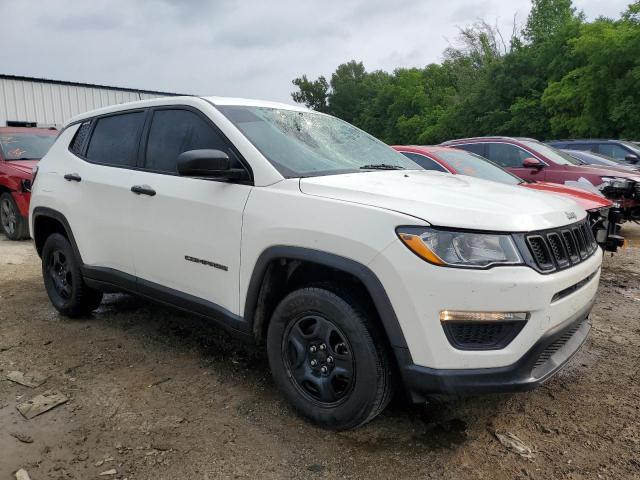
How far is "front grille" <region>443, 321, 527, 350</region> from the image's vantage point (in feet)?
7.16

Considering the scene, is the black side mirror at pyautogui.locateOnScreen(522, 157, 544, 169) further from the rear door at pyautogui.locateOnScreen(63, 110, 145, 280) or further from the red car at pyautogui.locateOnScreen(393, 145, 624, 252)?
the rear door at pyautogui.locateOnScreen(63, 110, 145, 280)

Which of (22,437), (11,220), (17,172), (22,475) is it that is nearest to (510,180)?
(22,437)

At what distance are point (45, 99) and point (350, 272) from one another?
71.5ft

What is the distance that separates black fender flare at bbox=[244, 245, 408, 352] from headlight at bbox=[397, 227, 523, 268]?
239 mm

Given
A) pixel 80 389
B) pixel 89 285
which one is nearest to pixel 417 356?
pixel 80 389

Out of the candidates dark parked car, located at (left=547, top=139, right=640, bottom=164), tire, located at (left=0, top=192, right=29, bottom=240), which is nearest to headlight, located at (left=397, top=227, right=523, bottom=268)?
tire, located at (left=0, top=192, right=29, bottom=240)

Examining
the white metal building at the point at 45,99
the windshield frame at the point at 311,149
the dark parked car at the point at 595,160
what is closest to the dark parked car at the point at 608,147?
the dark parked car at the point at 595,160

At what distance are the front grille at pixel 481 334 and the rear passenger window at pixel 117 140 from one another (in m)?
2.52

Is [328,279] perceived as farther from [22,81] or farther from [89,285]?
[22,81]

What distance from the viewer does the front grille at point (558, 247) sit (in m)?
2.27

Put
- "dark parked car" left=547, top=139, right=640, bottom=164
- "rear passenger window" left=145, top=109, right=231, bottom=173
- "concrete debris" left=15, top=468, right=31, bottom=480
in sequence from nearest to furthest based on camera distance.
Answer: "concrete debris" left=15, top=468, right=31, bottom=480 → "rear passenger window" left=145, top=109, right=231, bottom=173 → "dark parked car" left=547, top=139, right=640, bottom=164

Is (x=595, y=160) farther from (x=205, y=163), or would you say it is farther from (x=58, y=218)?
(x=58, y=218)

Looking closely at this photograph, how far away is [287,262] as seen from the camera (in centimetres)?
271

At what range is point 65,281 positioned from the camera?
435cm
